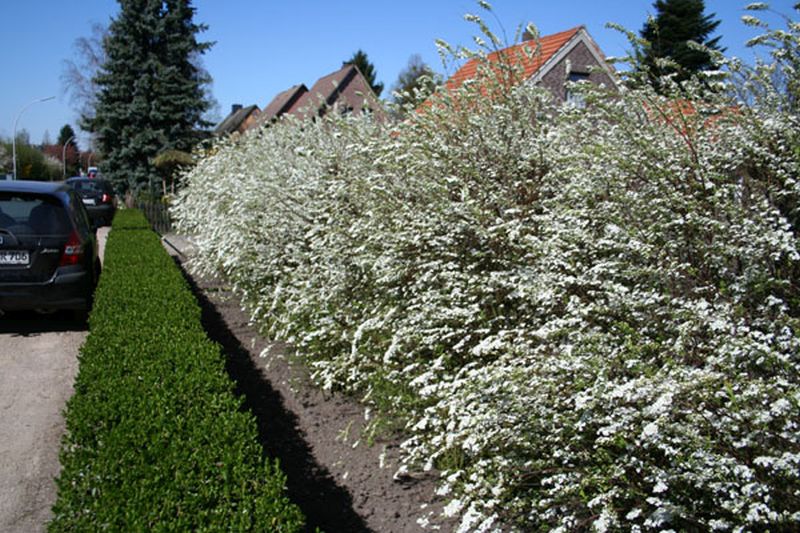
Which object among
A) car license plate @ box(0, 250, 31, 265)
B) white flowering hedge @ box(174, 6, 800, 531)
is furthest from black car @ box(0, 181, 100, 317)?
white flowering hedge @ box(174, 6, 800, 531)

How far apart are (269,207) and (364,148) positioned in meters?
2.05

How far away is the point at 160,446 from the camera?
10.1ft

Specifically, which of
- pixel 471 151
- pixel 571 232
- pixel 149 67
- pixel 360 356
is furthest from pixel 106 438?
pixel 149 67

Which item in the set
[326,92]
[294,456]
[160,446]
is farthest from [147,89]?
[160,446]

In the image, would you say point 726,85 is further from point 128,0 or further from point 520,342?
point 128,0

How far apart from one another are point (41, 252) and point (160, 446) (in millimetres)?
5276

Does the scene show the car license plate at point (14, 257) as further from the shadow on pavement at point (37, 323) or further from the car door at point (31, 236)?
→ the shadow on pavement at point (37, 323)

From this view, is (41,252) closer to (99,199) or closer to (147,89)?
(99,199)

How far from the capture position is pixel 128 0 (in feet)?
98.8

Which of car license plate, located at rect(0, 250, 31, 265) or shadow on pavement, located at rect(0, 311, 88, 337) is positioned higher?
car license plate, located at rect(0, 250, 31, 265)

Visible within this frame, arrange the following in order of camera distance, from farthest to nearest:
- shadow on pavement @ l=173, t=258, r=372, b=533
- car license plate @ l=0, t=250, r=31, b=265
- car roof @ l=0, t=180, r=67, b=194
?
car roof @ l=0, t=180, r=67, b=194 → car license plate @ l=0, t=250, r=31, b=265 → shadow on pavement @ l=173, t=258, r=372, b=533

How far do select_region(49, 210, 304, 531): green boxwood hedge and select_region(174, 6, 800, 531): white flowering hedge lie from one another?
844 millimetres

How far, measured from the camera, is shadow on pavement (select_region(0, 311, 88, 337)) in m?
7.88

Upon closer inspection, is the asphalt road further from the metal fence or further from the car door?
the metal fence
